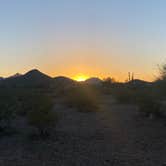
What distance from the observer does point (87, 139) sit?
778 inches

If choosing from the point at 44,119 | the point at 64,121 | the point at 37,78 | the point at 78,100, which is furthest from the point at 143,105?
the point at 37,78

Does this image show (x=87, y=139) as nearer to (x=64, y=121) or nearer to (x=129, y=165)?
(x=129, y=165)

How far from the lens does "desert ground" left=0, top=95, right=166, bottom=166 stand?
1527 cm

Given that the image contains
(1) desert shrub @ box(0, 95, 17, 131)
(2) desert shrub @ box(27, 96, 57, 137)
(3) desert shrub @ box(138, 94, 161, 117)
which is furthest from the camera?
(3) desert shrub @ box(138, 94, 161, 117)

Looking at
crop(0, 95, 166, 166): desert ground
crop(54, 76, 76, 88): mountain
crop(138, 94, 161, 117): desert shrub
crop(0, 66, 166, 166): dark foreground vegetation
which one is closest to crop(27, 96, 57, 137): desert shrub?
crop(0, 66, 166, 166): dark foreground vegetation

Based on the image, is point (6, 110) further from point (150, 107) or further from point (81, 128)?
point (150, 107)

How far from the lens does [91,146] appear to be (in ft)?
59.0

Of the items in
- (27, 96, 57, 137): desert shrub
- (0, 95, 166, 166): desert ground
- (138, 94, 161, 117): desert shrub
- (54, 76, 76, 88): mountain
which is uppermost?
(54, 76, 76, 88): mountain

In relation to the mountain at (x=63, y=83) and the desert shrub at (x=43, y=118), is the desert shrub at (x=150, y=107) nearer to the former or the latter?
the desert shrub at (x=43, y=118)

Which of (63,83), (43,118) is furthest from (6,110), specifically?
(63,83)

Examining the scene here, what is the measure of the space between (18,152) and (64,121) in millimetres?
10498

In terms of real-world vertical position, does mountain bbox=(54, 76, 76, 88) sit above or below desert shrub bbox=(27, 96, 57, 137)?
above

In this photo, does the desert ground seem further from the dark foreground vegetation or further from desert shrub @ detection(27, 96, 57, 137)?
desert shrub @ detection(27, 96, 57, 137)

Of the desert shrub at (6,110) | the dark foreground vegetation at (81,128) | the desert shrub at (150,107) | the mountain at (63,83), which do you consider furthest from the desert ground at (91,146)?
the mountain at (63,83)
